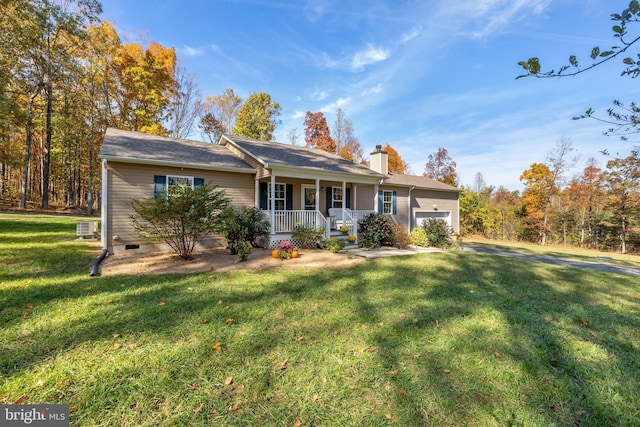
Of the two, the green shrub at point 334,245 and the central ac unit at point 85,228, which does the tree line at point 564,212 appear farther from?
the central ac unit at point 85,228

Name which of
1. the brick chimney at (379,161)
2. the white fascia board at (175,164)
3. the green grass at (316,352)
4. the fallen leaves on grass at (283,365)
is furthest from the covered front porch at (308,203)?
the fallen leaves on grass at (283,365)

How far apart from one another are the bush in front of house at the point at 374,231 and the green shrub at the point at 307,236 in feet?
6.92

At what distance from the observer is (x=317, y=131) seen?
27.9m

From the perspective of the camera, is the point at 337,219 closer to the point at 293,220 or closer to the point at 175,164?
the point at 293,220

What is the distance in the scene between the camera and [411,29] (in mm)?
10281

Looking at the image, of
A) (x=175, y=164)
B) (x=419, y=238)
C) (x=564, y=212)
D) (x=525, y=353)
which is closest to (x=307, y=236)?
(x=175, y=164)

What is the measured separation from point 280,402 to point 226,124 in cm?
2887

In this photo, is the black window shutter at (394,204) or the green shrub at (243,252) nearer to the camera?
the green shrub at (243,252)

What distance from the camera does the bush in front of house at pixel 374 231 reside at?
1110cm

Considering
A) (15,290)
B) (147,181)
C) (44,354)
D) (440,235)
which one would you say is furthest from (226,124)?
(44,354)

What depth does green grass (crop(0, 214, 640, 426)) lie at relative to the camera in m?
2.23

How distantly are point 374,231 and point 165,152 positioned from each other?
8.57 metres

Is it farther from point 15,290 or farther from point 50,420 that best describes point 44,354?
point 15,290

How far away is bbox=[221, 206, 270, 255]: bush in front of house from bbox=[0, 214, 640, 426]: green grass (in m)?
2.75
